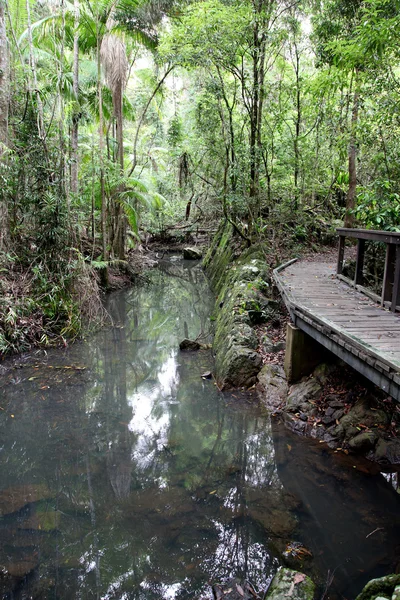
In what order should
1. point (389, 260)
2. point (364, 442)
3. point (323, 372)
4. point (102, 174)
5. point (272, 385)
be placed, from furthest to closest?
point (102, 174) < point (272, 385) < point (323, 372) < point (389, 260) < point (364, 442)

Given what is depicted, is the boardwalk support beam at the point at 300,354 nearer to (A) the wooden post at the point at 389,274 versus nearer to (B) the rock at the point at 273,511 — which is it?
(A) the wooden post at the point at 389,274

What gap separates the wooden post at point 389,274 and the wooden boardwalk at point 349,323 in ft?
A: 0.72

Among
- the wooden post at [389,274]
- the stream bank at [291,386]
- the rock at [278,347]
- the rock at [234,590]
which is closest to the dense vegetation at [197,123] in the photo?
the wooden post at [389,274]

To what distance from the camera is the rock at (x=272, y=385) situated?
6.64m

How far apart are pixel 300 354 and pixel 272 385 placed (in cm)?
71

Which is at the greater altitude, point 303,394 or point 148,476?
point 303,394

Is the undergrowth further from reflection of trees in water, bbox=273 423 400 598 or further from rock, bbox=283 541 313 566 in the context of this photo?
rock, bbox=283 541 313 566

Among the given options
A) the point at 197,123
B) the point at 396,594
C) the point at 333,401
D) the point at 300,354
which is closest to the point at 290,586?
the point at 396,594

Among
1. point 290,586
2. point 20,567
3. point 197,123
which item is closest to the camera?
point 290,586

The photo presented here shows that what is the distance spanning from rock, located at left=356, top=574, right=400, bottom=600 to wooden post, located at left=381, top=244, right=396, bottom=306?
4350mm

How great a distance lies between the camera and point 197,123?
14.2m

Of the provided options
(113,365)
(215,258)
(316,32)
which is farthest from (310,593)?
(215,258)

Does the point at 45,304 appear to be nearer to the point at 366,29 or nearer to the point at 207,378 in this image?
the point at 207,378

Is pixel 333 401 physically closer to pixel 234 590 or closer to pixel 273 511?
pixel 273 511
